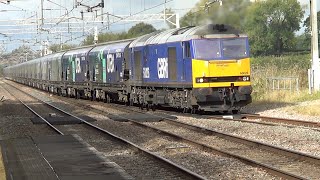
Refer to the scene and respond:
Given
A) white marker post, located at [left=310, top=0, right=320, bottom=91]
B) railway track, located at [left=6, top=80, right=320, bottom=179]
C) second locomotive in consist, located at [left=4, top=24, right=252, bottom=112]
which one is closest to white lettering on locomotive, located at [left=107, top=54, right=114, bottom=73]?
second locomotive in consist, located at [left=4, top=24, right=252, bottom=112]

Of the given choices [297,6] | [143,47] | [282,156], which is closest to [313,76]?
[143,47]

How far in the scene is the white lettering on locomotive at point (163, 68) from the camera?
68.1 ft

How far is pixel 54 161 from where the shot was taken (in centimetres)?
1009

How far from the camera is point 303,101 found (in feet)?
76.5

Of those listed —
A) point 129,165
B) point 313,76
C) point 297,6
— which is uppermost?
point 297,6

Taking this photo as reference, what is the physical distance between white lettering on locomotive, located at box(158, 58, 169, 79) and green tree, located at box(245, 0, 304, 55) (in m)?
52.3

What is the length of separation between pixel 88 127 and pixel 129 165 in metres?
7.48

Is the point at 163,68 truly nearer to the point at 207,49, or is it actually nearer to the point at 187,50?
the point at 187,50

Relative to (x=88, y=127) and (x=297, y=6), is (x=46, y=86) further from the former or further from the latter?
(x=297, y=6)

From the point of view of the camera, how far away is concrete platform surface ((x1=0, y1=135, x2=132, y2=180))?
28.3 feet

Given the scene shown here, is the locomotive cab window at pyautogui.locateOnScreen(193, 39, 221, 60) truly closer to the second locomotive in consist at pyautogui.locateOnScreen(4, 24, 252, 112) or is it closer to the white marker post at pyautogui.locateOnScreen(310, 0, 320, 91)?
the second locomotive in consist at pyautogui.locateOnScreen(4, 24, 252, 112)

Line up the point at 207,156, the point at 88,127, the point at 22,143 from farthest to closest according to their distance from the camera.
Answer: the point at 88,127
the point at 22,143
the point at 207,156

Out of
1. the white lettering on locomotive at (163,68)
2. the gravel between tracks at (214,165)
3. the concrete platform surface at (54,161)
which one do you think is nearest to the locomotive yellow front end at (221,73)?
the white lettering on locomotive at (163,68)

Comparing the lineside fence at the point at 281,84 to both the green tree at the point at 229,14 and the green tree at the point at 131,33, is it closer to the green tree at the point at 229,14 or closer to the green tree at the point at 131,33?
the green tree at the point at 229,14
